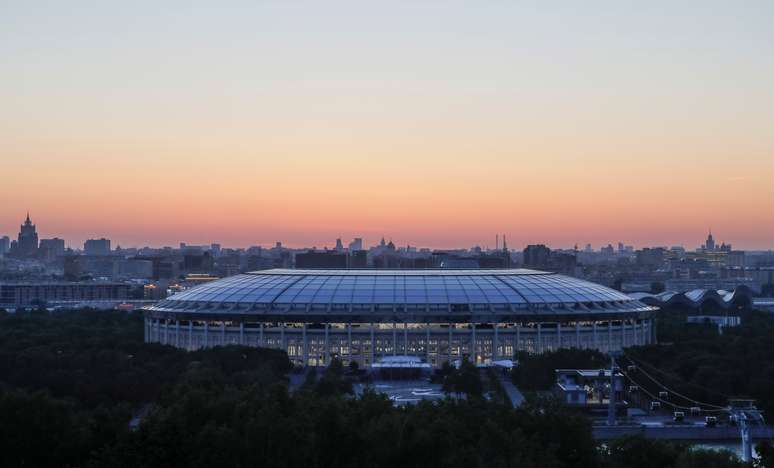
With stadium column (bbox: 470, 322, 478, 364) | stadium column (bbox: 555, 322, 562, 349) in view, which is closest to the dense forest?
stadium column (bbox: 470, 322, 478, 364)

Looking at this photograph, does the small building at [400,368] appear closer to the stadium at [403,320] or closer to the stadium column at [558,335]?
the stadium at [403,320]

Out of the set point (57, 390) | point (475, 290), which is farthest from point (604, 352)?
point (57, 390)

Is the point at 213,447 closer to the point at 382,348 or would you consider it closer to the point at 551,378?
the point at 551,378

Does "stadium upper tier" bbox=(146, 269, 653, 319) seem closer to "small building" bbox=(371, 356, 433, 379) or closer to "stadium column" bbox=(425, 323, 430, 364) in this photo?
"stadium column" bbox=(425, 323, 430, 364)

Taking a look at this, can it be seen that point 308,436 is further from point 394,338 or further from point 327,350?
point 394,338

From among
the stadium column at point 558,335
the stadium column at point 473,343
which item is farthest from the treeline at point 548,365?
the stadium column at point 558,335
